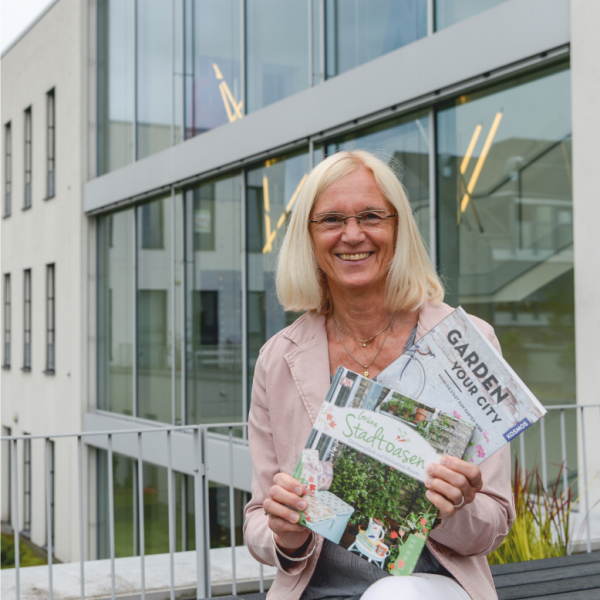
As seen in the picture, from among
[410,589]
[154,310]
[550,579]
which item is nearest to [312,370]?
[410,589]

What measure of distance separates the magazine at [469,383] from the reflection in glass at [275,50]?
6857 mm

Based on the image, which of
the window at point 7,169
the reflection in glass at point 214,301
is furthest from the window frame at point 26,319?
the reflection in glass at point 214,301

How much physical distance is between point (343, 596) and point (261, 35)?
26.1ft

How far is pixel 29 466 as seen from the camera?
15.2m

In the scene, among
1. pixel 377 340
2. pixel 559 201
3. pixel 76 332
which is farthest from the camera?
pixel 76 332

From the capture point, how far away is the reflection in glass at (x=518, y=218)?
18.9 feet

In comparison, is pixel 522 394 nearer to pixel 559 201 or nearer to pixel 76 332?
pixel 559 201

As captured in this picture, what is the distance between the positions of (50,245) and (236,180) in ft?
20.9

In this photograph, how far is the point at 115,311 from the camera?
485 inches

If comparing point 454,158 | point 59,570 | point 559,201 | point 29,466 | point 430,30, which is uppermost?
point 430,30

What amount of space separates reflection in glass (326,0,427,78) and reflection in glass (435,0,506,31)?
0.50 ft

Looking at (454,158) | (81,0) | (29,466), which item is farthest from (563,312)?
(29,466)

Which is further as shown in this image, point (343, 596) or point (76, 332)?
point (76, 332)

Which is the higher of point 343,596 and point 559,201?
point 559,201
